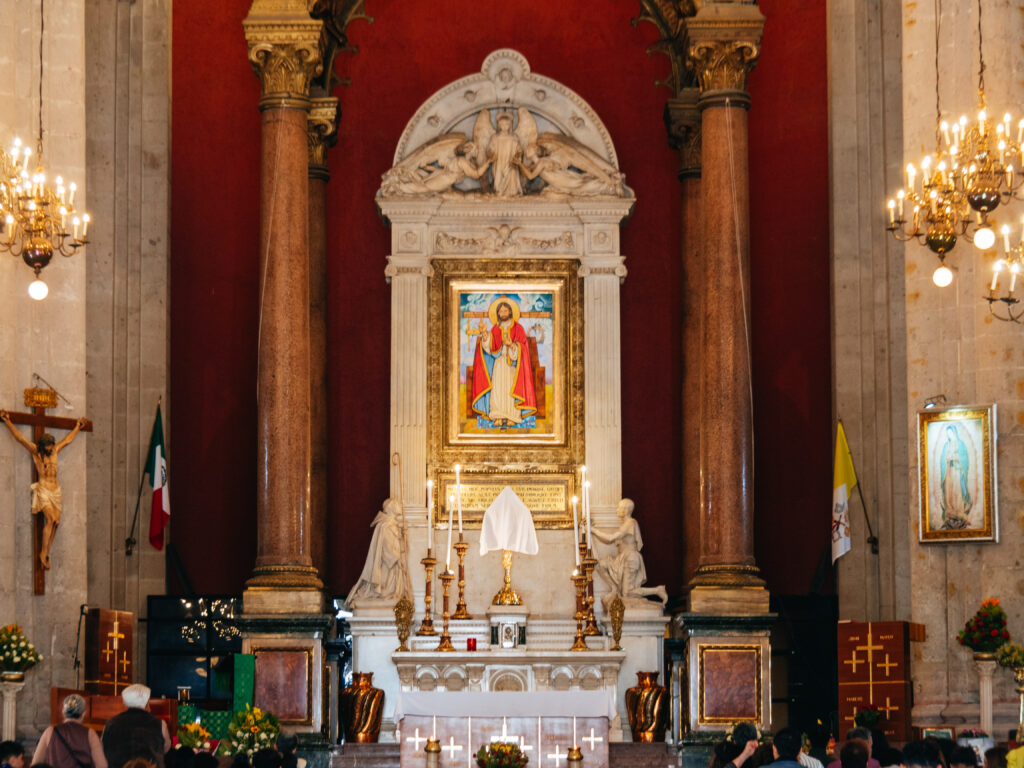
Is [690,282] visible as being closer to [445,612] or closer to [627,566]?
[627,566]

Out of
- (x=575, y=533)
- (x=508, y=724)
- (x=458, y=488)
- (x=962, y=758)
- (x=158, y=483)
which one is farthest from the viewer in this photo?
(x=575, y=533)

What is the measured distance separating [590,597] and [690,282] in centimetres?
393

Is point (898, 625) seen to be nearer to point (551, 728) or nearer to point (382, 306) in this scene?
point (551, 728)

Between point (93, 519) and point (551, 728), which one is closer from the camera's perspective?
point (551, 728)

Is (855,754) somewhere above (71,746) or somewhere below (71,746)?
above

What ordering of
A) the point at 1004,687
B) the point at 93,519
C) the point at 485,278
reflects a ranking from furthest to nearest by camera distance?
the point at 485,278 → the point at 93,519 → the point at 1004,687

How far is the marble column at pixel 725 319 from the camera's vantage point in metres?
17.3

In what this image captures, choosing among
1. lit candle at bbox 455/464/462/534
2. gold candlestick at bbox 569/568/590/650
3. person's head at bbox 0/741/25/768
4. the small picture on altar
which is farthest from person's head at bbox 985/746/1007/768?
the small picture on altar

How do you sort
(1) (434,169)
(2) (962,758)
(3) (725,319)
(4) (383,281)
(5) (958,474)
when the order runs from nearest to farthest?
(2) (962,758) < (5) (958,474) < (3) (725,319) < (1) (434,169) < (4) (383,281)

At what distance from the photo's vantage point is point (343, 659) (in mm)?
18250

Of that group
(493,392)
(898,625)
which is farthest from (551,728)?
(493,392)

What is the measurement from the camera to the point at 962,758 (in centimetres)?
979

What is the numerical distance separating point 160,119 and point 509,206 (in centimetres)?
370

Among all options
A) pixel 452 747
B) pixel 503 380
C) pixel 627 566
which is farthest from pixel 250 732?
pixel 503 380
